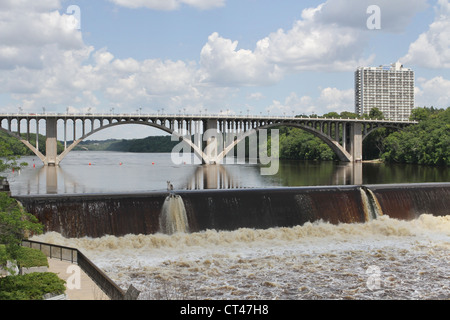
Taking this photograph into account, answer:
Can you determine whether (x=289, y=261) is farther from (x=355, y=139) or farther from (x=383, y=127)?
(x=383, y=127)

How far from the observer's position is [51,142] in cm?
5703

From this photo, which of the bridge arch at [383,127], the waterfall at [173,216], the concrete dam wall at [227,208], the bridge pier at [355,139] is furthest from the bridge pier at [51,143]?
the bridge arch at [383,127]

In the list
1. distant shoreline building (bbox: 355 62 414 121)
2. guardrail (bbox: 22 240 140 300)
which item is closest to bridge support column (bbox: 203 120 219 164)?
guardrail (bbox: 22 240 140 300)

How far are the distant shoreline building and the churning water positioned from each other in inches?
6692

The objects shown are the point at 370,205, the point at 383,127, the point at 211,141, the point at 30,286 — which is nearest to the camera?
the point at 30,286

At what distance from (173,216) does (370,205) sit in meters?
8.95

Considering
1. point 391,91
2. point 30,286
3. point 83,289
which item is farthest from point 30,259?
point 391,91

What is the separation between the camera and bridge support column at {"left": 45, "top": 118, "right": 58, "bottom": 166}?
57156 millimetres

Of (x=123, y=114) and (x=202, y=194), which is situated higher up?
(x=123, y=114)

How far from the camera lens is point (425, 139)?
63000 mm

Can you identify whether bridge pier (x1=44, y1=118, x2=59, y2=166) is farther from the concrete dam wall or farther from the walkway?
the walkway
